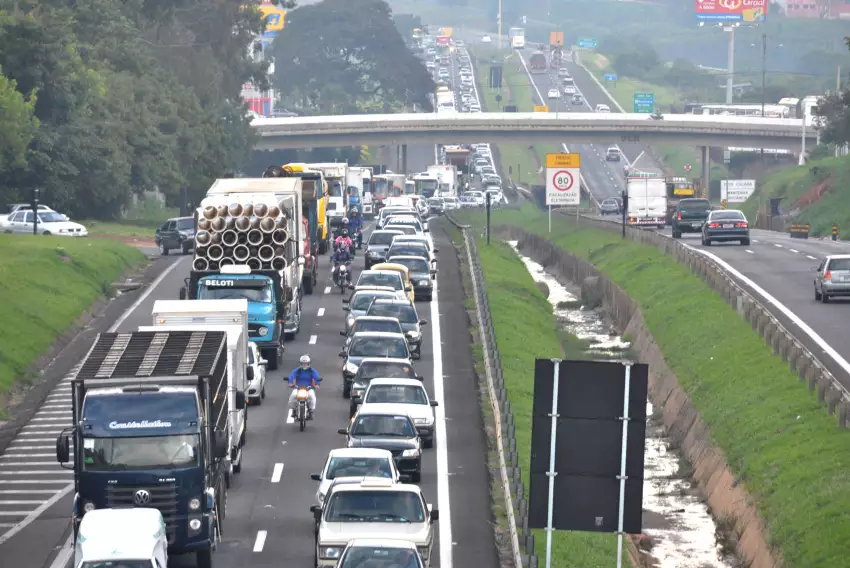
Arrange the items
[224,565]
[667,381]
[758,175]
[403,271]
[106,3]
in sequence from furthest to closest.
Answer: [758,175] → [106,3] → [403,271] → [667,381] → [224,565]

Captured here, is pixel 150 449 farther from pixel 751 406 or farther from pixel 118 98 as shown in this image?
pixel 118 98

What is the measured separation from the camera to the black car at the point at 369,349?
40188 millimetres

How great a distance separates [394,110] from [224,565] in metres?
175

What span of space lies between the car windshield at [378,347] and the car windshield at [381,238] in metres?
23.4

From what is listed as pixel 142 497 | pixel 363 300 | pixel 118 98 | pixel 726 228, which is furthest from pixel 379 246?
pixel 142 497

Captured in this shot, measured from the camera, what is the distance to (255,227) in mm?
44938

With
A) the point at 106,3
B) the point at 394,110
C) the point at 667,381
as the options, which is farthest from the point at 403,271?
the point at 394,110

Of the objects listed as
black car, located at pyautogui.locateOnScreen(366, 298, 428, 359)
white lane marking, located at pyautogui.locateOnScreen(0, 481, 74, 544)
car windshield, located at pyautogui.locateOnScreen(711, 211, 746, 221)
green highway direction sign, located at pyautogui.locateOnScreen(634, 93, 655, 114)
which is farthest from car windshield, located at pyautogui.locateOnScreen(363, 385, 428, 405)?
green highway direction sign, located at pyautogui.locateOnScreen(634, 93, 655, 114)

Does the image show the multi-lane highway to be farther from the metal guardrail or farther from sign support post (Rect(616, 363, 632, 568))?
sign support post (Rect(616, 363, 632, 568))

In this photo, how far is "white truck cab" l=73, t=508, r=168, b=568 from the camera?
21.8m

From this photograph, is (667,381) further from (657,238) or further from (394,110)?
(394,110)

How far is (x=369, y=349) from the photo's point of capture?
40.5m

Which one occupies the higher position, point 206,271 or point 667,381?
point 206,271

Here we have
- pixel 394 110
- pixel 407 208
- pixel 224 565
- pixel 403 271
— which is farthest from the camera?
pixel 394 110
